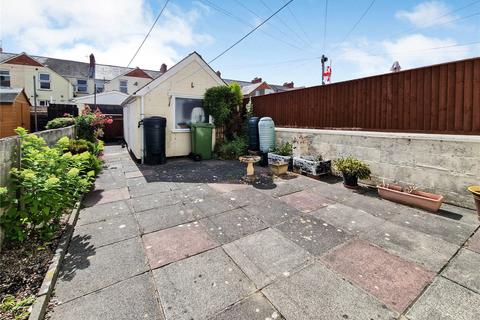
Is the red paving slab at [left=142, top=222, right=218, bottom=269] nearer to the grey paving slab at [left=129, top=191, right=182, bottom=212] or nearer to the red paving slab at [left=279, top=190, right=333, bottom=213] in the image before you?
the grey paving slab at [left=129, top=191, right=182, bottom=212]

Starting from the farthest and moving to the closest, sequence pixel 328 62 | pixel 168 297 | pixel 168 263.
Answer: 1. pixel 328 62
2. pixel 168 263
3. pixel 168 297

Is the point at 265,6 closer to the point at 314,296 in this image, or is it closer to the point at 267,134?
the point at 267,134

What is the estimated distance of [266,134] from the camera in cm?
754

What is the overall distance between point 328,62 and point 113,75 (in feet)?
82.2

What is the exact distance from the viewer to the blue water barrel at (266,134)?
755 centimetres

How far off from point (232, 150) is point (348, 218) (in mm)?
5721

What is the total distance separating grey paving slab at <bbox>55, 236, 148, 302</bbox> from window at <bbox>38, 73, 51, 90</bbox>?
26972 millimetres

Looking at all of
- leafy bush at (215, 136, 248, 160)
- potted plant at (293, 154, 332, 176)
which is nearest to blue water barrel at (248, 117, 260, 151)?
leafy bush at (215, 136, 248, 160)

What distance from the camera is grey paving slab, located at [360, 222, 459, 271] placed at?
264cm

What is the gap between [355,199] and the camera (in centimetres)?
463

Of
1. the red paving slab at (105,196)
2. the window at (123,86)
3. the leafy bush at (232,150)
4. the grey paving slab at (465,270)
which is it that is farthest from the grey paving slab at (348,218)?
the window at (123,86)

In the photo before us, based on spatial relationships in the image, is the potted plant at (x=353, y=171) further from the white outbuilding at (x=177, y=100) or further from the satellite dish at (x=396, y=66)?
the white outbuilding at (x=177, y=100)

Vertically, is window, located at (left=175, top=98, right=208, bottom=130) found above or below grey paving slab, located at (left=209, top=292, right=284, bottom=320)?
above

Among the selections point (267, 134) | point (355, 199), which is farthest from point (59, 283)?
point (267, 134)
